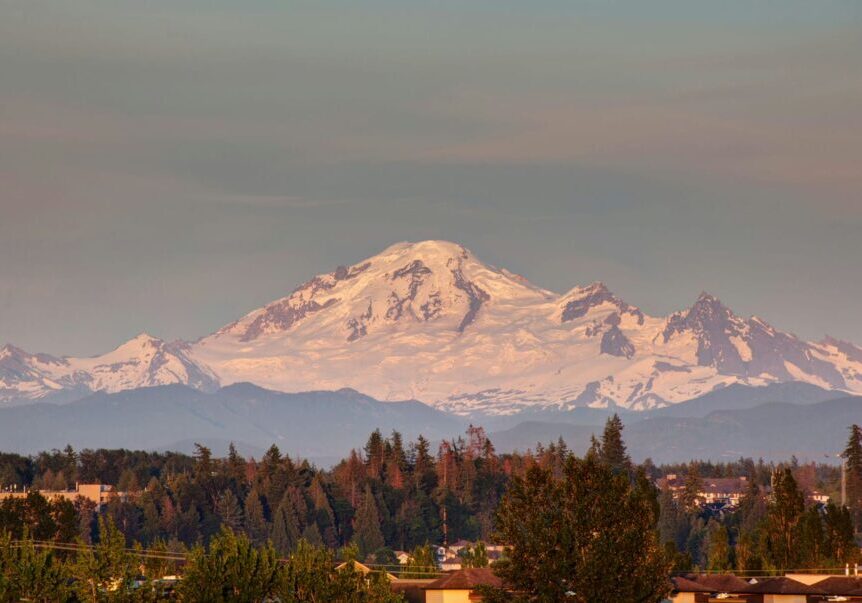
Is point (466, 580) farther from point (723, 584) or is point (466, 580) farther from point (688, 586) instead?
point (723, 584)

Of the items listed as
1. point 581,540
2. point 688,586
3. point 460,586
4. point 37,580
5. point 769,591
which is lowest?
Answer: point 769,591

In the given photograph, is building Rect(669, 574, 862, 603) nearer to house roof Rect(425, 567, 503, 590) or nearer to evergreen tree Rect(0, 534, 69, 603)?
house roof Rect(425, 567, 503, 590)

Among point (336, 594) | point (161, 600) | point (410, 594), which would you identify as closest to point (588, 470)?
point (336, 594)

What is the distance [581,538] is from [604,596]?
4.93 m

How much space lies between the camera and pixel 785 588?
588ft

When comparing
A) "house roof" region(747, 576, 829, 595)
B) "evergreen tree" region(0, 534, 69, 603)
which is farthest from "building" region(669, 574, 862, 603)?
"evergreen tree" region(0, 534, 69, 603)

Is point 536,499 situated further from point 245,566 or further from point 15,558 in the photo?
point 15,558

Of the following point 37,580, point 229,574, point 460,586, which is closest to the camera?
point 229,574

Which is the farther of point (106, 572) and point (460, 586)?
point (460, 586)

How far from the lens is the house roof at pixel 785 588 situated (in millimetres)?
177500

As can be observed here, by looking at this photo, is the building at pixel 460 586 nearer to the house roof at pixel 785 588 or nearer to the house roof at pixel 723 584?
the house roof at pixel 723 584

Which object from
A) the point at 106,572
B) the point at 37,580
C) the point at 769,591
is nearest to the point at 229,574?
the point at 106,572

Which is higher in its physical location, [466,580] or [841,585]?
[466,580]

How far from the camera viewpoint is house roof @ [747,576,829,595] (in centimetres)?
17750
